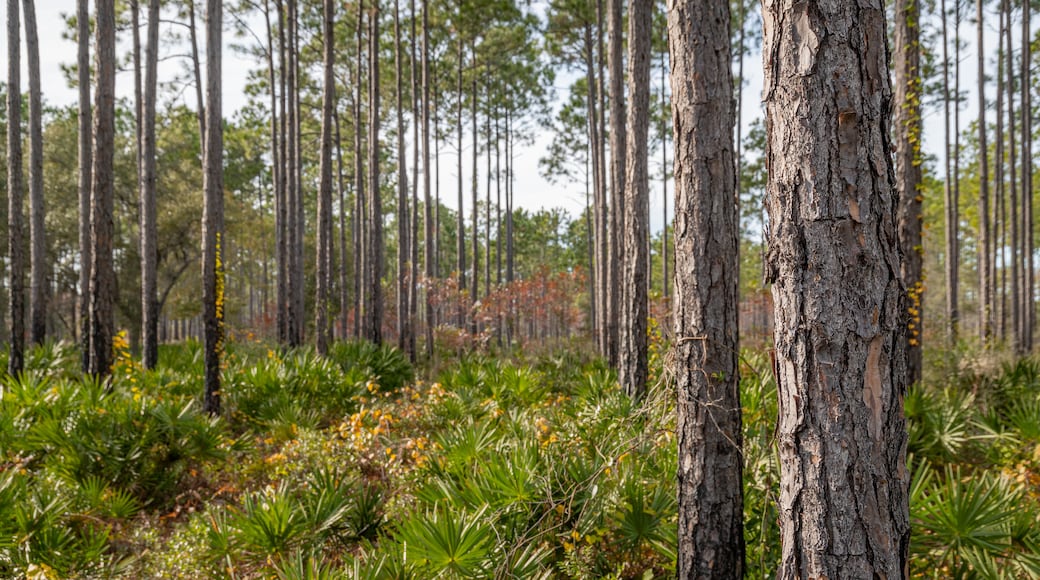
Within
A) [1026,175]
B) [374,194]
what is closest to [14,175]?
[374,194]

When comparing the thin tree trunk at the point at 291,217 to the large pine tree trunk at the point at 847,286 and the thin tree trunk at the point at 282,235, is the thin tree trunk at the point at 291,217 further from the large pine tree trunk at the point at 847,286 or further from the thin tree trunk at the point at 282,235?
the large pine tree trunk at the point at 847,286

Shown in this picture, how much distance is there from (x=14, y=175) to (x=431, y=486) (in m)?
13.4

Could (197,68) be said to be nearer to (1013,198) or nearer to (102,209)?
(102,209)

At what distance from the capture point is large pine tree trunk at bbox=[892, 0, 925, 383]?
714 cm

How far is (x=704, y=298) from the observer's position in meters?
3.44

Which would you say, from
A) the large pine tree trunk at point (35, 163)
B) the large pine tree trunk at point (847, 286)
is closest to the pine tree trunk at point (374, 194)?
the large pine tree trunk at point (35, 163)

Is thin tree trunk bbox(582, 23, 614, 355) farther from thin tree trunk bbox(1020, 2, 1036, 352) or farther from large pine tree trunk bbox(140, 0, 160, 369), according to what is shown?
thin tree trunk bbox(1020, 2, 1036, 352)

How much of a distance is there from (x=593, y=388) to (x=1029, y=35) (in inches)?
747

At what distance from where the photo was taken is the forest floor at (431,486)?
3.49 meters

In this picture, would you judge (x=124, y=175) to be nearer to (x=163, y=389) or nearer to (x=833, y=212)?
(x=163, y=389)

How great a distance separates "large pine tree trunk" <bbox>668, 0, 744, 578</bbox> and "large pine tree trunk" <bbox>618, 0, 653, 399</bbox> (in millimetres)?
3941

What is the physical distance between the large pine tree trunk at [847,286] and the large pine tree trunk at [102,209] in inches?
401

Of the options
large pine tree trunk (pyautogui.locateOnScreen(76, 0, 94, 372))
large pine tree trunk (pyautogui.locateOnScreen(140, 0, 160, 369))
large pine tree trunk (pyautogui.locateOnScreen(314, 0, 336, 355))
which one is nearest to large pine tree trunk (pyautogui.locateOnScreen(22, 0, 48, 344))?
large pine tree trunk (pyautogui.locateOnScreen(76, 0, 94, 372))

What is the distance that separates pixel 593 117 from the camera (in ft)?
59.2
